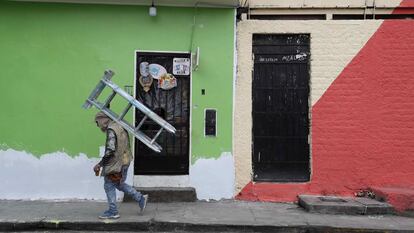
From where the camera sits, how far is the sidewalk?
7.49m

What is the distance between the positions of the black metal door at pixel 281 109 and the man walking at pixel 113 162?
278 centimetres

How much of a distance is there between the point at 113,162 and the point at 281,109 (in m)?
3.53

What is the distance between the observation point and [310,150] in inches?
370

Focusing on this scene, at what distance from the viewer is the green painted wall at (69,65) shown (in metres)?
9.20

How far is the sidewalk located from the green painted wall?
1.14m

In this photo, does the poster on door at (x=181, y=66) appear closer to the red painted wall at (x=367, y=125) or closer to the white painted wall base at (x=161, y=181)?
the white painted wall base at (x=161, y=181)

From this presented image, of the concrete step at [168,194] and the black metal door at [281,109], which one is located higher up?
the black metal door at [281,109]

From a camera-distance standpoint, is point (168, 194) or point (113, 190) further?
point (168, 194)

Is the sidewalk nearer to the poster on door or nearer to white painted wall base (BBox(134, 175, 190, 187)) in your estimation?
white painted wall base (BBox(134, 175, 190, 187))

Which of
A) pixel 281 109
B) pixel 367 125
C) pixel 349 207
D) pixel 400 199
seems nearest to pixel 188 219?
pixel 349 207

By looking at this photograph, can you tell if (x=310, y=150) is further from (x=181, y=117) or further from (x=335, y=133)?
(x=181, y=117)

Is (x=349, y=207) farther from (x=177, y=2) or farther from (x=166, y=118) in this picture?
(x=177, y=2)

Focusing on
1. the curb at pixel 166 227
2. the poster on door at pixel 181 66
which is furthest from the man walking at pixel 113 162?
the poster on door at pixel 181 66

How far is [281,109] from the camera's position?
9469 millimetres
